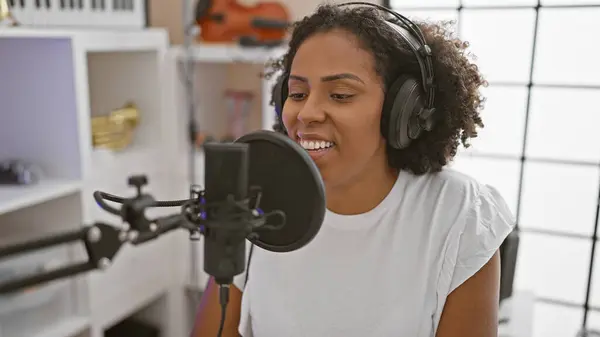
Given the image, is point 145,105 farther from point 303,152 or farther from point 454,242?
point 303,152

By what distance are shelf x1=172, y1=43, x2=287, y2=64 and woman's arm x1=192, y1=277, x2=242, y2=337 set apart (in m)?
1.02

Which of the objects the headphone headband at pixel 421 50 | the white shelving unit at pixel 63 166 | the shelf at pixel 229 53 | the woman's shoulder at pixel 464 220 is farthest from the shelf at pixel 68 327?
the headphone headband at pixel 421 50

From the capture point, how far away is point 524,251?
82.5 inches

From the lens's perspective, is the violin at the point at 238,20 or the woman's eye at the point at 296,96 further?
the violin at the point at 238,20

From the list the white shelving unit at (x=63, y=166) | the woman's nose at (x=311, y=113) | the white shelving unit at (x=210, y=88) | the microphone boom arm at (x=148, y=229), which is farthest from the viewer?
the white shelving unit at (x=210, y=88)

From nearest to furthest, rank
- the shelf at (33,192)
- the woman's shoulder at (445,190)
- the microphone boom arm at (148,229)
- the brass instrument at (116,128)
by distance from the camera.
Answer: the microphone boom arm at (148,229)
the woman's shoulder at (445,190)
the shelf at (33,192)
the brass instrument at (116,128)

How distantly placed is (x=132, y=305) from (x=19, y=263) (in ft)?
1.51

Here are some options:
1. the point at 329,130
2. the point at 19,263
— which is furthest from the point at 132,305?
the point at 329,130

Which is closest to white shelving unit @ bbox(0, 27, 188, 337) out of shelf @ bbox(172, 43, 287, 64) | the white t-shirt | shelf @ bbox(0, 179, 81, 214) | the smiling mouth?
shelf @ bbox(0, 179, 81, 214)

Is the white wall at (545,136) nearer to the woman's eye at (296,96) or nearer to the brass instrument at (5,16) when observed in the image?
the woman's eye at (296,96)

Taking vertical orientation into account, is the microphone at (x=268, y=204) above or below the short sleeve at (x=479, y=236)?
above

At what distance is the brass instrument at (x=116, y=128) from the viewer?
1.76 m

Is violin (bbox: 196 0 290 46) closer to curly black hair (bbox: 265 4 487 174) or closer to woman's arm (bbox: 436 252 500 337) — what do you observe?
curly black hair (bbox: 265 4 487 174)

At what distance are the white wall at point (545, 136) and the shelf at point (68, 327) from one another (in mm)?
1314
